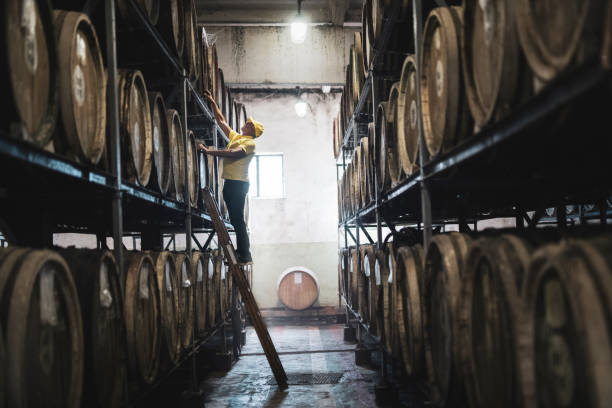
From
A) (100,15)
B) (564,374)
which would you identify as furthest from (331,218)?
(564,374)

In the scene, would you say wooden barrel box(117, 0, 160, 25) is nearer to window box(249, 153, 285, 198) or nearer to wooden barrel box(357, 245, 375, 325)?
wooden barrel box(357, 245, 375, 325)

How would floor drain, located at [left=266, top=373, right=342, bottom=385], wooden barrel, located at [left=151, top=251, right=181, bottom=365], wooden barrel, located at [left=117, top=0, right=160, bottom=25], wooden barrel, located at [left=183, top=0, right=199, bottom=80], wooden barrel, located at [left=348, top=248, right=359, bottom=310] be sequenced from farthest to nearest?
wooden barrel, located at [left=348, top=248, right=359, bottom=310]
floor drain, located at [left=266, top=373, right=342, bottom=385]
wooden barrel, located at [left=183, top=0, right=199, bottom=80]
wooden barrel, located at [left=151, top=251, right=181, bottom=365]
wooden barrel, located at [left=117, top=0, right=160, bottom=25]

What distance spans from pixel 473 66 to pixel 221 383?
4.98m

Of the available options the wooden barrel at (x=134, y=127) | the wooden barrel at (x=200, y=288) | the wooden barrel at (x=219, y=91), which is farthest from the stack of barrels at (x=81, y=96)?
the wooden barrel at (x=219, y=91)

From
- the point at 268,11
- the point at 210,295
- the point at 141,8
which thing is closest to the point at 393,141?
the point at 141,8

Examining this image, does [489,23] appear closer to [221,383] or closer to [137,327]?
[137,327]

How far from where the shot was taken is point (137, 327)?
3.16m

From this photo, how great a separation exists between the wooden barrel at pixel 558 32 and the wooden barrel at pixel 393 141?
6.99 ft

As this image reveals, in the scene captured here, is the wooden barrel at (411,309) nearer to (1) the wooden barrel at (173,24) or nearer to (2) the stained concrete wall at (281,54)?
(1) the wooden barrel at (173,24)

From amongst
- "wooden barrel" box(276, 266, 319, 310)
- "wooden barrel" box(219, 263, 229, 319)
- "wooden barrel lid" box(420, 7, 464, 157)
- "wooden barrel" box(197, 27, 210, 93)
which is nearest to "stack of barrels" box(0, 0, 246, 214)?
"wooden barrel" box(197, 27, 210, 93)

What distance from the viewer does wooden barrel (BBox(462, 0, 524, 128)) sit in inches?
65.0

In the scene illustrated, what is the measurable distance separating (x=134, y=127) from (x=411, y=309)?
212 centimetres

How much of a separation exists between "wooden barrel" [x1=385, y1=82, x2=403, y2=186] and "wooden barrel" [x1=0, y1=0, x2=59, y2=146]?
7.55 ft

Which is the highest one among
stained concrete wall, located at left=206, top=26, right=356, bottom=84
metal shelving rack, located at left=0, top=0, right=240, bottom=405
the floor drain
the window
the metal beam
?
the metal beam
